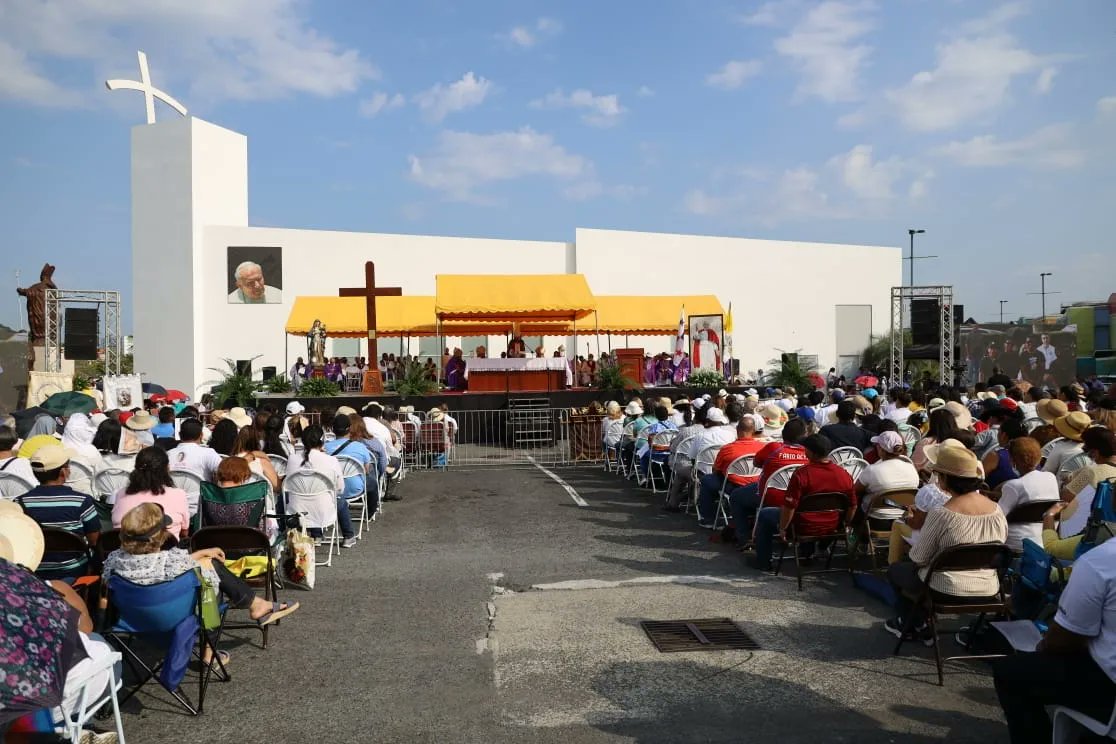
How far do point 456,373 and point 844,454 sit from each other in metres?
15.3

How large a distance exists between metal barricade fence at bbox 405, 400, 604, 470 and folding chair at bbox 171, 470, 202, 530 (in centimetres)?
750

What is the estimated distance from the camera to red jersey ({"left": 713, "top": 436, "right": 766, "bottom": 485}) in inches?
319

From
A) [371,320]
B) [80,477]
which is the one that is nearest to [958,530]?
[80,477]

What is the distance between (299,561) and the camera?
255 inches

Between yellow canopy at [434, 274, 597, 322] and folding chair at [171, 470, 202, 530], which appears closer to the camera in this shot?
folding chair at [171, 470, 202, 530]

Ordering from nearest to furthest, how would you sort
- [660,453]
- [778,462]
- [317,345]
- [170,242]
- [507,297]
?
[778,462] < [660,453] < [507,297] < [317,345] < [170,242]

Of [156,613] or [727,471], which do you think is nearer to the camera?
[156,613]

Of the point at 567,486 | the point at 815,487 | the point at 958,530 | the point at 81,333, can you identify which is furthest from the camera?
the point at 81,333

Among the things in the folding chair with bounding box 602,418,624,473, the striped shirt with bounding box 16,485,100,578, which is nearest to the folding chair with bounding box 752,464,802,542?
the striped shirt with bounding box 16,485,100,578

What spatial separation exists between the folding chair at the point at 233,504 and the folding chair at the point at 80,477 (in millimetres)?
2224

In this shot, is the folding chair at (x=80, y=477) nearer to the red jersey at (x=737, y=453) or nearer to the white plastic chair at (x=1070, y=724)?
the red jersey at (x=737, y=453)

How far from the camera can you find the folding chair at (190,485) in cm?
677

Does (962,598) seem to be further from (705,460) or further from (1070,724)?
(705,460)

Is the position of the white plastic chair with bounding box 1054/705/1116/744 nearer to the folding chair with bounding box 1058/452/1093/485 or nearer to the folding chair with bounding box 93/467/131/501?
the folding chair with bounding box 1058/452/1093/485
